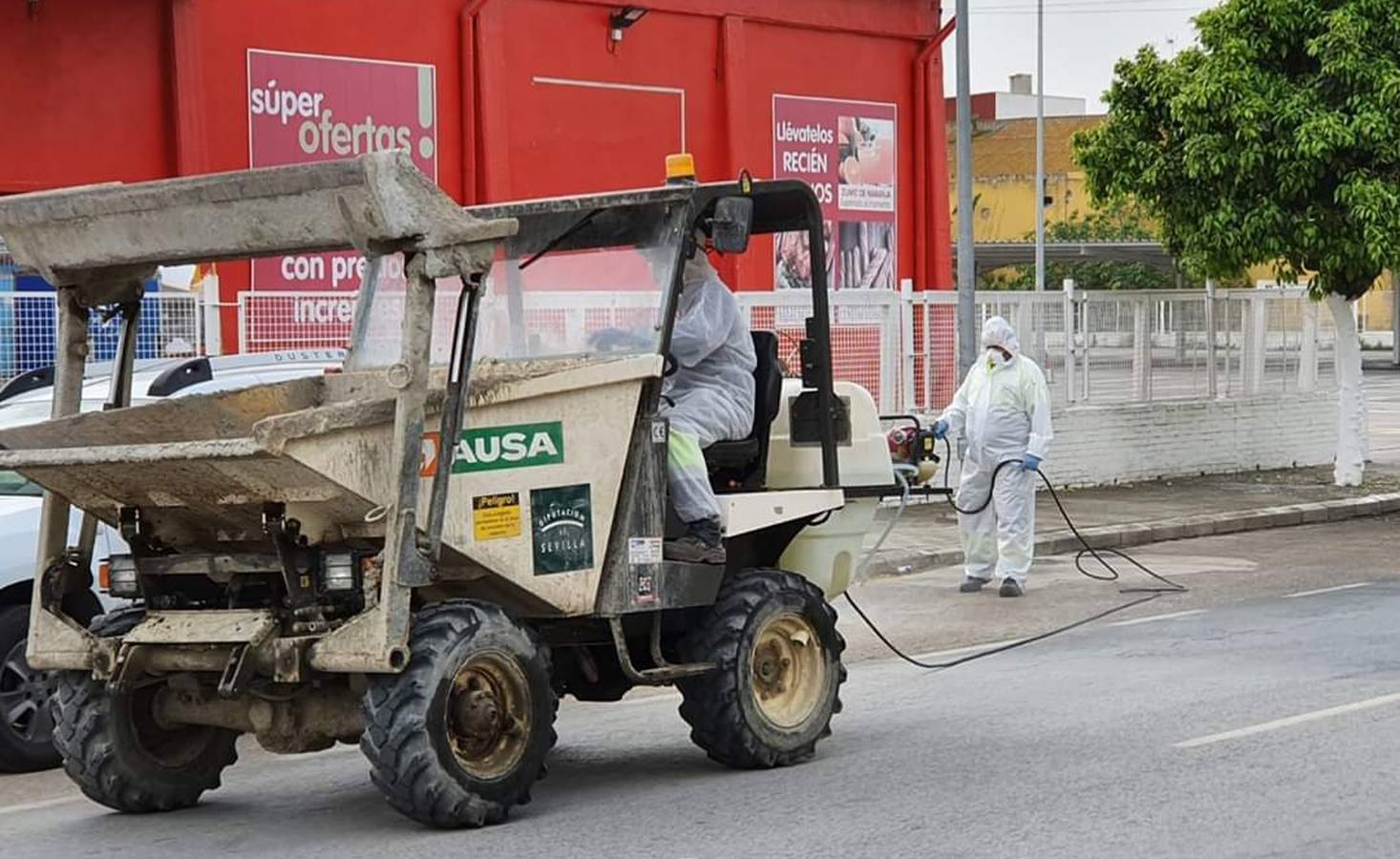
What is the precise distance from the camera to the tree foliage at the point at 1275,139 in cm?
2005

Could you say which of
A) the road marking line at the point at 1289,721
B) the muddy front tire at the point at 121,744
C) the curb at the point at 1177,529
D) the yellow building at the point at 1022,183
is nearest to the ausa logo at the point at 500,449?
the muddy front tire at the point at 121,744

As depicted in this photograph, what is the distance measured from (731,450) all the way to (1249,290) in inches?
686

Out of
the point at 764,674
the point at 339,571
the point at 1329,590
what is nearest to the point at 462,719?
the point at 339,571

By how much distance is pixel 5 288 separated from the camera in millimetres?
16703

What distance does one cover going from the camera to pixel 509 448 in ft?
24.5

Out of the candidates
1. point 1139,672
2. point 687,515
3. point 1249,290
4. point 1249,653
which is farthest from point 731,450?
point 1249,290

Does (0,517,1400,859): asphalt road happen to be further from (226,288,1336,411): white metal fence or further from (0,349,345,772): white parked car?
(226,288,1336,411): white metal fence

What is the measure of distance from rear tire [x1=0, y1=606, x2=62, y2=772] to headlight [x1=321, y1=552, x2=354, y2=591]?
2.56 m

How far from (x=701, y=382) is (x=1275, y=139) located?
537 inches

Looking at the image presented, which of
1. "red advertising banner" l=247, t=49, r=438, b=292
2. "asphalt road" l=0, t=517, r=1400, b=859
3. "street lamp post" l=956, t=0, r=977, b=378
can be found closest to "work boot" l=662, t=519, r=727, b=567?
"asphalt road" l=0, t=517, r=1400, b=859

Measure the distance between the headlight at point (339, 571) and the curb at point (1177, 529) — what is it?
9.32 m

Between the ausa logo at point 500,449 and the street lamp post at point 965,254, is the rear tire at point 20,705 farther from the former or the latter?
the street lamp post at point 965,254

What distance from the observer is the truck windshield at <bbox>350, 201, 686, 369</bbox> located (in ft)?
26.8

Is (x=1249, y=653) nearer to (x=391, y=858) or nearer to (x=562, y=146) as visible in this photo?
(x=391, y=858)
